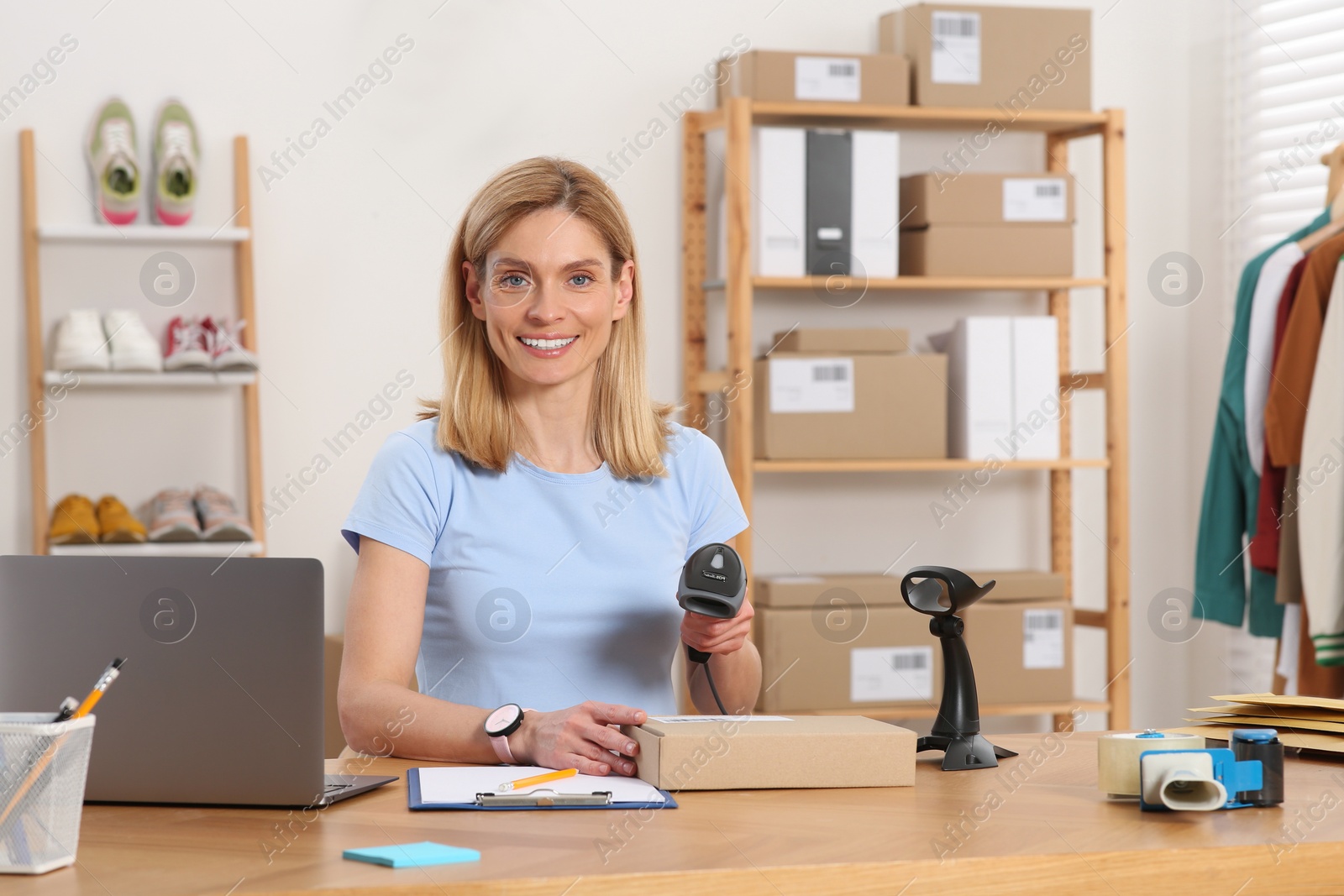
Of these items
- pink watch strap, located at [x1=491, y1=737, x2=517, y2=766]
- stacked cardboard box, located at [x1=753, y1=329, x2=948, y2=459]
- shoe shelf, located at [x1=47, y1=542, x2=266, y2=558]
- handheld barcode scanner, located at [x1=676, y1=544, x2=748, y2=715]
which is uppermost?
stacked cardboard box, located at [x1=753, y1=329, x2=948, y2=459]

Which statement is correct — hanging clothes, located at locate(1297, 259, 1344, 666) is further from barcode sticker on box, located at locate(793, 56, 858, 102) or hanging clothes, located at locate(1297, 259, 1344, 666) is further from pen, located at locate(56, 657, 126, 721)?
pen, located at locate(56, 657, 126, 721)

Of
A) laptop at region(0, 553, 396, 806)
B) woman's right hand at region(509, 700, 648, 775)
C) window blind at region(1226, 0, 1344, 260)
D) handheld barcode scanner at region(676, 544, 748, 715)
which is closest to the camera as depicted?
laptop at region(0, 553, 396, 806)

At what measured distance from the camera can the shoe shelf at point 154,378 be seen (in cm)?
275

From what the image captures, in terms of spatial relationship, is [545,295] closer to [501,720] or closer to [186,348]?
[501,720]

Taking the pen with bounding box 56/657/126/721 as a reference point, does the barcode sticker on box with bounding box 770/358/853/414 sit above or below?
above

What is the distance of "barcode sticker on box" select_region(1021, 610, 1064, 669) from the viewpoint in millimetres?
2949

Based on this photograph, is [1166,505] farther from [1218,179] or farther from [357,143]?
[357,143]

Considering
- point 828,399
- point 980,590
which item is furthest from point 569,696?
point 828,399

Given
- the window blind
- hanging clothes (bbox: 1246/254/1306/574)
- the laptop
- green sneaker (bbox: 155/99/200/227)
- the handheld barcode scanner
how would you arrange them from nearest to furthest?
1. the laptop
2. the handheld barcode scanner
3. hanging clothes (bbox: 1246/254/1306/574)
4. green sneaker (bbox: 155/99/200/227)
5. the window blind

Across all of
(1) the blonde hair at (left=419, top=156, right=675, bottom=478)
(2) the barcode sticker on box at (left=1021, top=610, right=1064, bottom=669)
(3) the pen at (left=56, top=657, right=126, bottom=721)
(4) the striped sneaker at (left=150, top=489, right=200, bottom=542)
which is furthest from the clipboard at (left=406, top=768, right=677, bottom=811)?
(2) the barcode sticker on box at (left=1021, top=610, right=1064, bottom=669)

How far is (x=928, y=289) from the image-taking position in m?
3.22

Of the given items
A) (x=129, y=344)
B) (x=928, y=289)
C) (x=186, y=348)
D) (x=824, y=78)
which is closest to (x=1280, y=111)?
(x=928, y=289)

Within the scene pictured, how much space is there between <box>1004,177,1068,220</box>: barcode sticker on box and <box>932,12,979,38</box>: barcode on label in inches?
13.9

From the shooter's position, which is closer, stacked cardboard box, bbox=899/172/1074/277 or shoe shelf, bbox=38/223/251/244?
shoe shelf, bbox=38/223/251/244
